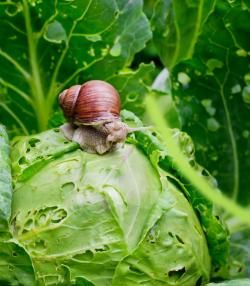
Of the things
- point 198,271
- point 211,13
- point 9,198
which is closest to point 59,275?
point 9,198

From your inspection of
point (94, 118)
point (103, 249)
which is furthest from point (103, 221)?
point (94, 118)

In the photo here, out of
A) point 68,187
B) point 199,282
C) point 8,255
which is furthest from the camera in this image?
point 199,282

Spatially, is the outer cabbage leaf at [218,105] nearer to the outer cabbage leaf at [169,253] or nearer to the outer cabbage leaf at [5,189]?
the outer cabbage leaf at [169,253]

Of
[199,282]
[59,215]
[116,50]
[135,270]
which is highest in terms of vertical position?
[116,50]

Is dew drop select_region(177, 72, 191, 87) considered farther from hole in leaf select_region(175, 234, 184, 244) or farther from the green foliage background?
hole in leaf select_region(175, 234, 184, 244)

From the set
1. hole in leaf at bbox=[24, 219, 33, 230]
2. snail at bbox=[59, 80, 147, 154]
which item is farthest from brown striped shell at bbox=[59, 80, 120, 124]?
hole in leaf at bbox=[24, 219, 33, 230]

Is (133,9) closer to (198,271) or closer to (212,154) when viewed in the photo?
(212,154)

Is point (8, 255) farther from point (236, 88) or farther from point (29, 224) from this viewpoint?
point (236, 88)
